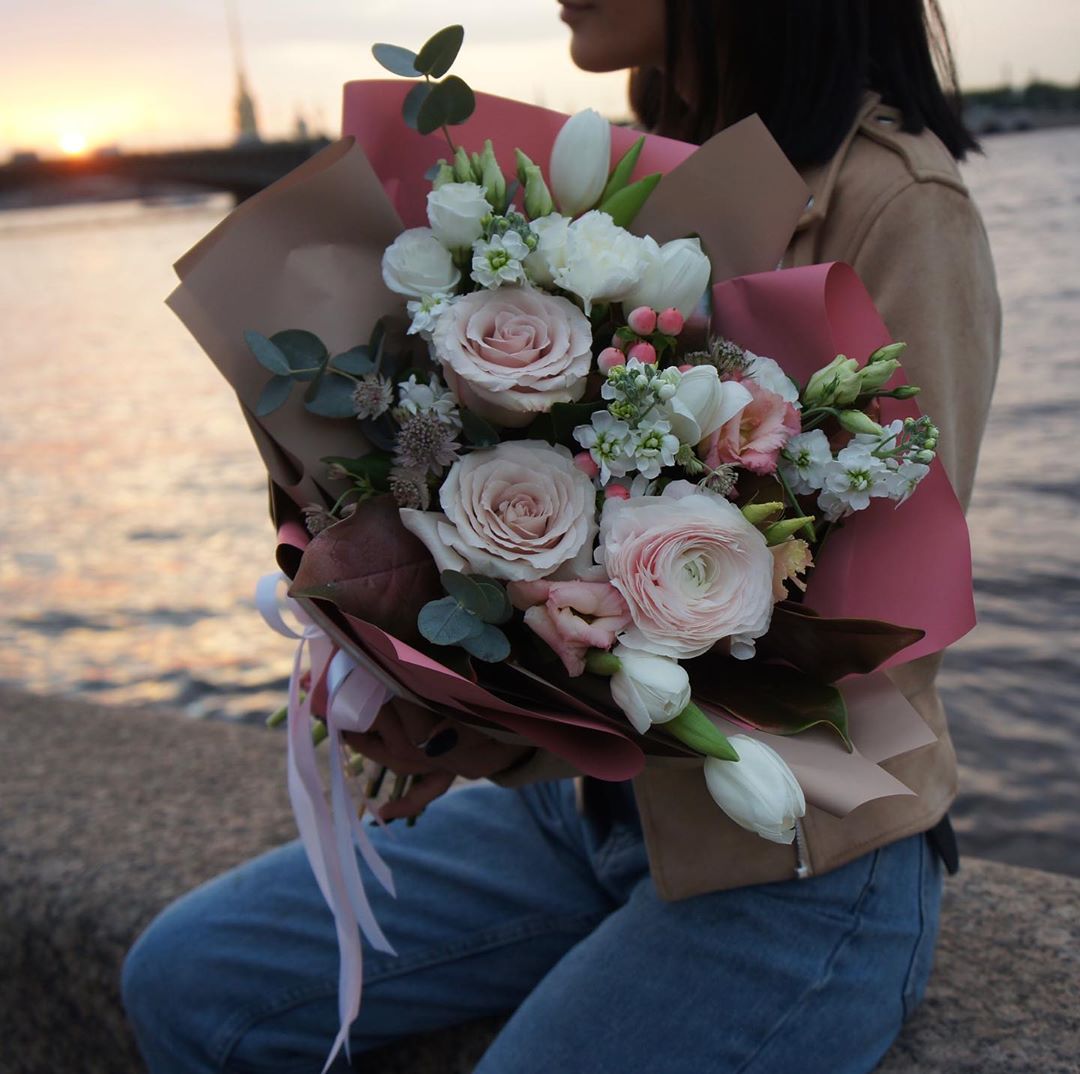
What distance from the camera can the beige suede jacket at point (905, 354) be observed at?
1.33 metres

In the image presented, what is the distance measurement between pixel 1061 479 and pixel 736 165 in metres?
5.45

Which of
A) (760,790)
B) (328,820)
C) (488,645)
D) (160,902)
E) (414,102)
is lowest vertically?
(160,902)

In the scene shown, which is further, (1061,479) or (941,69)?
(1061,479)

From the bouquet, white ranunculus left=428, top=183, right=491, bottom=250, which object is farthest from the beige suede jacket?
white ranunculus left=428, top=183, right=491, bottom=250

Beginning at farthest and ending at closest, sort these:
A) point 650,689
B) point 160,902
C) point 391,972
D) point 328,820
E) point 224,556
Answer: point 224,556, point 160,902, point 391,972, point 328,820, point 650,689

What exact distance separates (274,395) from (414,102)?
0.33 meters

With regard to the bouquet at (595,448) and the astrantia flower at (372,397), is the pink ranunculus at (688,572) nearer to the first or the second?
the bouquet at (595,448)

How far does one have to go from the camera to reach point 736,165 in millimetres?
1171

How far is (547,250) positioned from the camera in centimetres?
111

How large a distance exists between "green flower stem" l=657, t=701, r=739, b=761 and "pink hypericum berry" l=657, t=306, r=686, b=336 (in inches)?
14.0

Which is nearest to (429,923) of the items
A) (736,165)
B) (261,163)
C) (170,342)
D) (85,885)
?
(85,885)

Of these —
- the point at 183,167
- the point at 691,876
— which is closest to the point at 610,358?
the point at 691,876

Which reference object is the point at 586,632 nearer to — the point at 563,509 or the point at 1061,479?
the point at 563,509

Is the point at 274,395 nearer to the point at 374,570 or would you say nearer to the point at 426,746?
the point at 374,570
